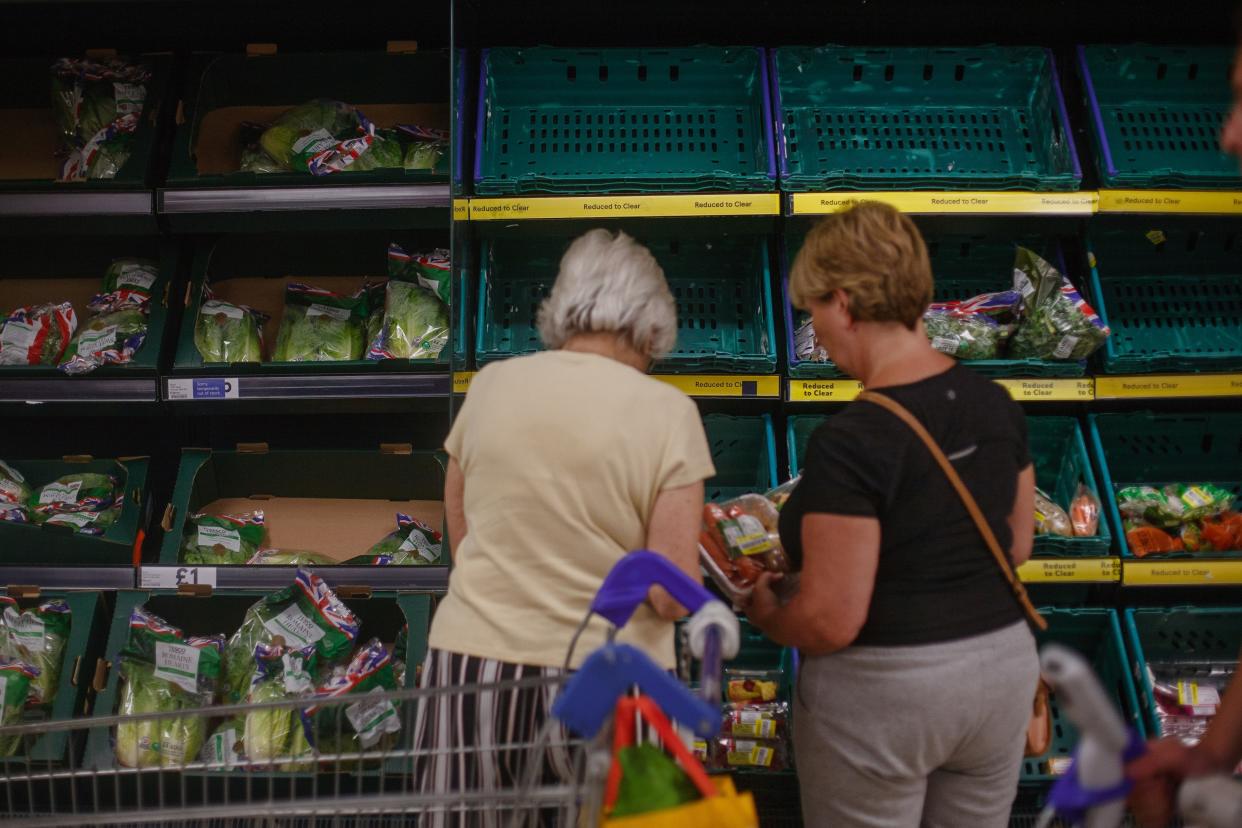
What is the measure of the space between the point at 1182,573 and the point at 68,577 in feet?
9.58

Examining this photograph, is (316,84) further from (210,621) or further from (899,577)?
(899,577)

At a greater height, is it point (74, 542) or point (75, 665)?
point (74, 542)

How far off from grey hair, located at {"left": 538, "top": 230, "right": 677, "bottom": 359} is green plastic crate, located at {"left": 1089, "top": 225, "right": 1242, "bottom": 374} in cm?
171

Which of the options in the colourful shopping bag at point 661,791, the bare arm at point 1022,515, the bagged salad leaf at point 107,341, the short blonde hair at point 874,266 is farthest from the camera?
the bagged salad leaf at point 107,341

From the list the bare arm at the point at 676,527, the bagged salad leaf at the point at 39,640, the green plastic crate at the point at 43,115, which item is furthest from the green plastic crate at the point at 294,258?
the bare arm at the point at 676,527

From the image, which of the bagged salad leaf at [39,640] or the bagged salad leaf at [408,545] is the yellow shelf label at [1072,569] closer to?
the bagged salad leaf at [408,545]

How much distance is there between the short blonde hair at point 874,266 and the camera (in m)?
1.62

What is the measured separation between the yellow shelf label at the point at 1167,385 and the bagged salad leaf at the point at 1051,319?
10 centimetres

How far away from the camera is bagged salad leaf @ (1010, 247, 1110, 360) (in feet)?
8.56

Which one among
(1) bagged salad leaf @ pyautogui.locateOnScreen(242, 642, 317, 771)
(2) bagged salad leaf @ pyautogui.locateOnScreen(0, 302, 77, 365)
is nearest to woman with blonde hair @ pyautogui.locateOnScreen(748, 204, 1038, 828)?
(1) bagged salad leaf @ pyautogui.locateOnScreen(242, 642, 317, 771)

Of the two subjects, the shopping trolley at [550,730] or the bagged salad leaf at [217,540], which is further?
the bagged salad leaf at [217,540]

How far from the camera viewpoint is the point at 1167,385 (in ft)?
8.68

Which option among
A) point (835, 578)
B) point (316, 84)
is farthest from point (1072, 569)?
point (316, 84)

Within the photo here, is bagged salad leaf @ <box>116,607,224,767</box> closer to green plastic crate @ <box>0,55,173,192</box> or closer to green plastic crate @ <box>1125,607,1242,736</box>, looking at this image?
green plastic crate @ <box>0,55,173,192</box>
